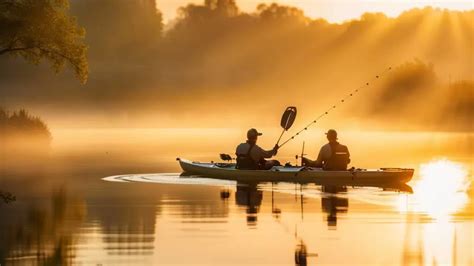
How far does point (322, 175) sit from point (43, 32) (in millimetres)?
13976

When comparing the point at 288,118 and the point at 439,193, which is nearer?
the point at 439,193

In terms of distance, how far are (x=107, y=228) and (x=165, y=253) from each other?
14.9 ft

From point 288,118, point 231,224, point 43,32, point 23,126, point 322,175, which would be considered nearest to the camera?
point 231,224

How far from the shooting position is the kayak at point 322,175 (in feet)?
141

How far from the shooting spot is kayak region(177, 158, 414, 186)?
141ft

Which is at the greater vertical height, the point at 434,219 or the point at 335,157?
the point at 335,157

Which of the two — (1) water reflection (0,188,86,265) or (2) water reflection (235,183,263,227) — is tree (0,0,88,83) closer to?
(2) water reflection (235,183,263,227)

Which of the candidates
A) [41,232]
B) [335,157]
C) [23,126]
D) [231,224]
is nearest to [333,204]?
[231,224]

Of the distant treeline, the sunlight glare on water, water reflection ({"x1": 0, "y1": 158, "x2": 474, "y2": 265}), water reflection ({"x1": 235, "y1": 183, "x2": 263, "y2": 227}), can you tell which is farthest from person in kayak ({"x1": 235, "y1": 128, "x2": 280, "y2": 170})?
the distant treeline

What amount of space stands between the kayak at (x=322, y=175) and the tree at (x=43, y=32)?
935 centimetres

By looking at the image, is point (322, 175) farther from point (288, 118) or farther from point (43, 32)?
point (43, 32)

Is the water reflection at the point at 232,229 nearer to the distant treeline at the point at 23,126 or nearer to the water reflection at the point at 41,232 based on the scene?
the water reflection at the point at 41,232

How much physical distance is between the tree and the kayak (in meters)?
9.35

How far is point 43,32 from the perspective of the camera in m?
50.5
